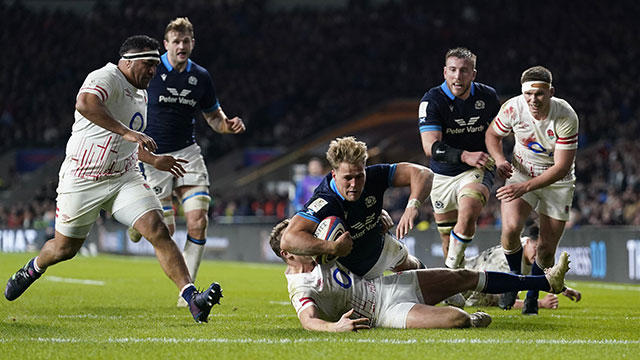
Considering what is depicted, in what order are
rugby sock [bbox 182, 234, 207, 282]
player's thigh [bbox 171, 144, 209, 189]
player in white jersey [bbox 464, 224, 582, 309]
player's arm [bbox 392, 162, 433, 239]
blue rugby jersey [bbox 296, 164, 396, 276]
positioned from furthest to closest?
player's thigh [bbox 171, 144, 209, 189] → rugby sock [bbox 182, 234, 207, 282] → player in white jersey [bbox 464, 224, 582, 309] → player's arm [bbox 392, 162, 433, 239] → blue rugby jersey [bbox 296, 164, 396, 276]

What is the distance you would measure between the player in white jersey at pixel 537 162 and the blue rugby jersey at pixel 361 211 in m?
1.83

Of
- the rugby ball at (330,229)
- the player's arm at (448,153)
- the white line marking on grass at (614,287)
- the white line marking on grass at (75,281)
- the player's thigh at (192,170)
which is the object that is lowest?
the white line marking on grass at (75,281)

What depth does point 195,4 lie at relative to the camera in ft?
142

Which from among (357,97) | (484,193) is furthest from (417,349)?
(357,97)

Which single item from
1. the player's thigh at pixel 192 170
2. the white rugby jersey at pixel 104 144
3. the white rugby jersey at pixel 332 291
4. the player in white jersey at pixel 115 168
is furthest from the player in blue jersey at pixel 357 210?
the player's thigh at pixel 192 170

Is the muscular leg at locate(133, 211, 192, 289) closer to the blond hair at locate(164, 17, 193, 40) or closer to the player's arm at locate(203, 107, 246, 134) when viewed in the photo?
the player's arm at locate(203, 107, 246, 134)

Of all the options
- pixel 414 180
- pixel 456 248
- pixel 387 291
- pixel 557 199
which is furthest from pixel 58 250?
pixel 557 199

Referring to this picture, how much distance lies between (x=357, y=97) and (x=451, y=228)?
30168 mm

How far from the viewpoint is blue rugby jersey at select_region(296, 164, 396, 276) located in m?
6.49

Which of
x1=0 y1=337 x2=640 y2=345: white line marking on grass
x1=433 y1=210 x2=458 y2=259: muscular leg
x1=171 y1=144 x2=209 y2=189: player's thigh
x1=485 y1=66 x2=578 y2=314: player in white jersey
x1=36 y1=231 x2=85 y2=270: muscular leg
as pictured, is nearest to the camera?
x1=0 y1=337 x2=640 y2=345: white line marking on grass

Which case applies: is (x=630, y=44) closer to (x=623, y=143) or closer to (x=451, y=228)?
(x=623, y=143)

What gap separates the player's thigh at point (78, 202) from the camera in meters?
7.64

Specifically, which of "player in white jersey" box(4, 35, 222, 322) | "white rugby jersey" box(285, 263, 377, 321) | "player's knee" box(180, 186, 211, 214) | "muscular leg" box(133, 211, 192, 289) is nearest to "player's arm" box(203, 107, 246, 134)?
"player's knee" box(180, 186, 211, 214)

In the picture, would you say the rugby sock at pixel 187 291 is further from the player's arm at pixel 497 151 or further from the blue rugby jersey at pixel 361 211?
the player's arm at pixel 497 151
